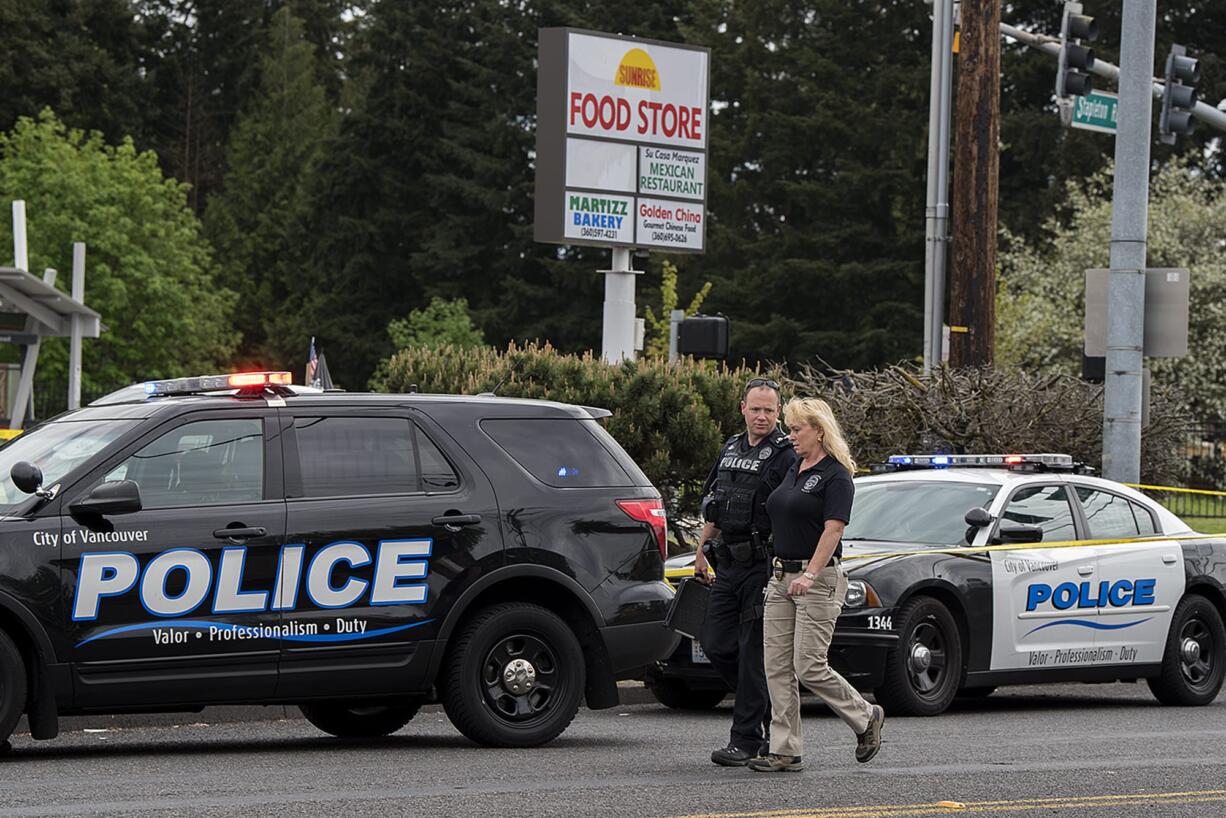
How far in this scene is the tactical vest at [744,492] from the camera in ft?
32.2

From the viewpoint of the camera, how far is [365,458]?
10.4m

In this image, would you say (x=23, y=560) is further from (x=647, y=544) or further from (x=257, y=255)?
(x=257, y=255)

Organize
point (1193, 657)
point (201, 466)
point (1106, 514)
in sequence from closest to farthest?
1. point (201, 466)
2. point (1106, 514)
3. point (1193, 657)

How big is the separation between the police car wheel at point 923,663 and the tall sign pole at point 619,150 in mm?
11765

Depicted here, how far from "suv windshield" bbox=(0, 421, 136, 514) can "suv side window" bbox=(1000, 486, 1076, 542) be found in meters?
6.13

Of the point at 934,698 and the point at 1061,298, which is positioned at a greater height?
the point at 1061,298

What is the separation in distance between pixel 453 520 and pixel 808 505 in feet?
6.11

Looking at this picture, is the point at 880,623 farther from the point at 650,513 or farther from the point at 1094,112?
the point at 1094,112

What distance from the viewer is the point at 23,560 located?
368 inches

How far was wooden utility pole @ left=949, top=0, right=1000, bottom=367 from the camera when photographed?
2141cm

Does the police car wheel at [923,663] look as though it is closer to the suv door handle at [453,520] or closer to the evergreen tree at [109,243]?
the suv door handle at [453,520]

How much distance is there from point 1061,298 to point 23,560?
120 feet

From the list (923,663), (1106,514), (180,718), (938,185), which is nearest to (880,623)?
(923,663)

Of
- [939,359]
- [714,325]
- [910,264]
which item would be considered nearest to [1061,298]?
[910,264]
